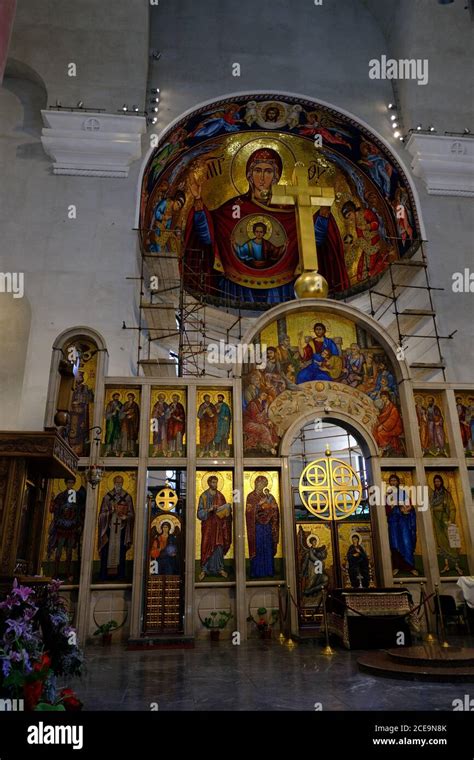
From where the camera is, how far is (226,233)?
18.6 metres

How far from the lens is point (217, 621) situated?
31.7 feet

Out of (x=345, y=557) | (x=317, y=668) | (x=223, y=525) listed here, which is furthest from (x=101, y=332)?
(x=317, y=668)


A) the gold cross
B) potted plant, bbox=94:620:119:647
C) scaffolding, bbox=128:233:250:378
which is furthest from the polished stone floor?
the gold cross

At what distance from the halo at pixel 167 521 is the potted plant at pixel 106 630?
5.78 feet

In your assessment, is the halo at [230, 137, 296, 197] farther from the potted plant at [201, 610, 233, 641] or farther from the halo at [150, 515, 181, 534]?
the potted plant at [201, 610, 233, 641]

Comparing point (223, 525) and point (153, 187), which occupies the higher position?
point (153, 187)

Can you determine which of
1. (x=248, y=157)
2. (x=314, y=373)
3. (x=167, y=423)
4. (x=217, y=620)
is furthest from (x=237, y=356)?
(x=248, y=157)

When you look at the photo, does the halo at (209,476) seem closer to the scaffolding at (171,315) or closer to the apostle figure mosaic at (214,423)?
the apostle figure mosaic at (214,423)

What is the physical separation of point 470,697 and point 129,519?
655 centimetres

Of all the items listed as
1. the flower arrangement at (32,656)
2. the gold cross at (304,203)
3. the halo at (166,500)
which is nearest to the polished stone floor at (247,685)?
the flower arrangement at (32,656)

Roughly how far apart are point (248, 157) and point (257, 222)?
216cm

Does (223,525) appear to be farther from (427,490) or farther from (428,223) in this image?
(428,223)

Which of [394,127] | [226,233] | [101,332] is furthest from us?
[226,233]

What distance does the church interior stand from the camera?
6.72 metres
